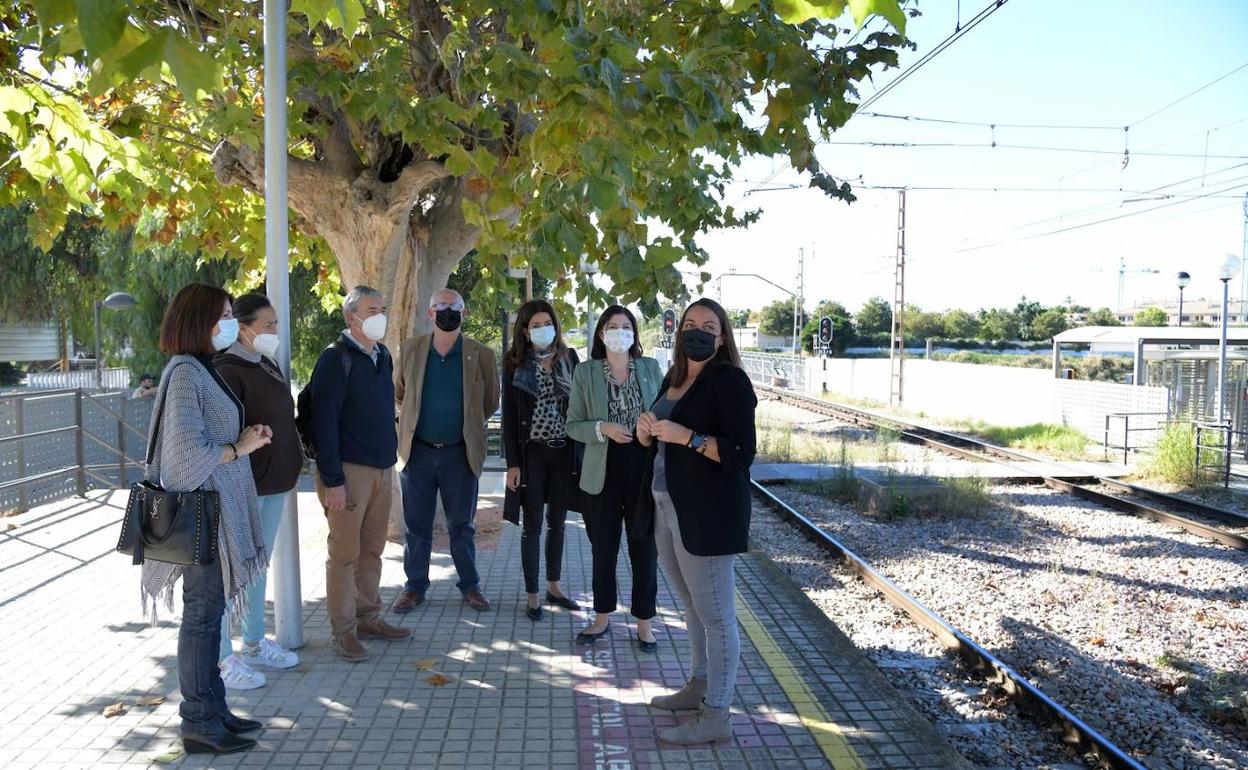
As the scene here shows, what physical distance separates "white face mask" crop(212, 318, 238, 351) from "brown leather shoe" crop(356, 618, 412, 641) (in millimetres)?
2100

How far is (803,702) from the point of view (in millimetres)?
4531

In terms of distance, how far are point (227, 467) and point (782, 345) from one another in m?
92.0

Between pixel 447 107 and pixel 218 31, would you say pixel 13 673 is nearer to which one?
pixel 447 107

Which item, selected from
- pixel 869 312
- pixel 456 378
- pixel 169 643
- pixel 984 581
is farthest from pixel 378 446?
pixel 869 312

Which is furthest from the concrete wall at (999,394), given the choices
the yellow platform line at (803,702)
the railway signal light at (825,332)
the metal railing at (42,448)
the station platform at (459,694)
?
the metal railing at (42,448)

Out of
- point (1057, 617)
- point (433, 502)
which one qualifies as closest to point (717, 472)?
point (433, 502)

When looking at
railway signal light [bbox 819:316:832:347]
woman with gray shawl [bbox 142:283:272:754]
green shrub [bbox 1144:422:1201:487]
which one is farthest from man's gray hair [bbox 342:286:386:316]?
railway signal light [bbox 819:316:832:347]

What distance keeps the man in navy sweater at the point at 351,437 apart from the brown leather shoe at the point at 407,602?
741 mm

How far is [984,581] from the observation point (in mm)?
8289

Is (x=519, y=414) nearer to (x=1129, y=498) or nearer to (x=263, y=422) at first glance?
(x=263, y=422)

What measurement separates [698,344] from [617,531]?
171 centimetres

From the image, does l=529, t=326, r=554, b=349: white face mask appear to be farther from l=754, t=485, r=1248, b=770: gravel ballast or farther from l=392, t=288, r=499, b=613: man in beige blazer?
l=754, t=485, r=1248, b=770: gravel ballast

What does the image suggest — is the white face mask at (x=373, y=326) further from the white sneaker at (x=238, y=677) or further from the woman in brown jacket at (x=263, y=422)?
the white sneaker at (x=238, y=677)

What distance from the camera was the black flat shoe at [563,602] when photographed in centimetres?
604
